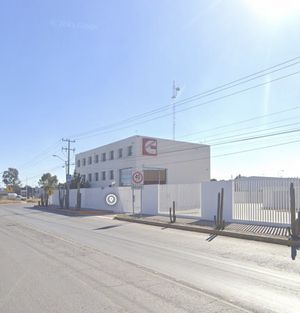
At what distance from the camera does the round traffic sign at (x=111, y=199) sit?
3962 cm

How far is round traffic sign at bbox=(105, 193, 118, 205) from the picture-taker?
130 feet

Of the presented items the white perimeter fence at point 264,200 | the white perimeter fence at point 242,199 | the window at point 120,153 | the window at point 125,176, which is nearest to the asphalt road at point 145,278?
the white perimeter fence at point 264,200

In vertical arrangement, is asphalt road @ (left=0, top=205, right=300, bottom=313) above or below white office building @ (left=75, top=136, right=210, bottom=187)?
below

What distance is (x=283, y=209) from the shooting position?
19922 mm

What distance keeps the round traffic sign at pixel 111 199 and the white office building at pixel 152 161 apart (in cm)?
1613

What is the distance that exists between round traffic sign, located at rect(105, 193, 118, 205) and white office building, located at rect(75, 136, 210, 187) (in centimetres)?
1613

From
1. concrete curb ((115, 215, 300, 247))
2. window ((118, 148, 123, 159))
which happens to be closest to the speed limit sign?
concrete curb ((115, 215, 300, 247))

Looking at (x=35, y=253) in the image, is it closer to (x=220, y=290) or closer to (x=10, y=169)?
(x=220, y=290)

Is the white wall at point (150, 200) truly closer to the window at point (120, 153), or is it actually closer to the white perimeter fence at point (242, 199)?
the white perimeter fence at point (242, 199)

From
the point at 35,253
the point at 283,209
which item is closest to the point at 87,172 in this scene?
the point at 283,209

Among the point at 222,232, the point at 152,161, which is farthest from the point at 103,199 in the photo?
the point at 222,232

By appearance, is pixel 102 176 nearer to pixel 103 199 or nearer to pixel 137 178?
pixel 103 199

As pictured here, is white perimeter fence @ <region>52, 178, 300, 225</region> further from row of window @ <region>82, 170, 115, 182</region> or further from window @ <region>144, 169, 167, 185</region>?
row of window @ <region>82, 170, 115, 182</region>

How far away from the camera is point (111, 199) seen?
4041 cm
